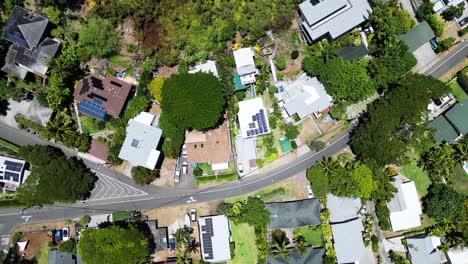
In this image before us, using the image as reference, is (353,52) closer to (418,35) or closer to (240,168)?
(418,35)

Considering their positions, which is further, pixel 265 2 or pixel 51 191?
pixel 265 2

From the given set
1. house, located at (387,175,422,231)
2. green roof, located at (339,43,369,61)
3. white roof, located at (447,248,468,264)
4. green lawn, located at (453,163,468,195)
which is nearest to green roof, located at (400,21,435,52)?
green roof, located at (339,43,369,61)

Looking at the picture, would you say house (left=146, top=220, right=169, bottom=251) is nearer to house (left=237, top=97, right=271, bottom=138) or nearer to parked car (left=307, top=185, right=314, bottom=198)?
house (left=237, top=97, right=271, bottom=138)

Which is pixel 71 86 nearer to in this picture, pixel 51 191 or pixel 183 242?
pixel 51 191

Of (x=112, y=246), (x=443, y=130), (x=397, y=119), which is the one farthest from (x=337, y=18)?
(x=112, y=246)

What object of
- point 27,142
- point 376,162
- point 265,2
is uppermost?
point 265,2

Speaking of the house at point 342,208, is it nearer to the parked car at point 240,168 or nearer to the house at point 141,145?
the parked car at point 240,168

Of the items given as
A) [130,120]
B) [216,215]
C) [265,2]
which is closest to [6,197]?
[130,120]
